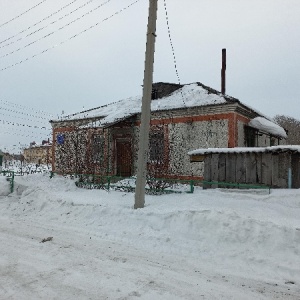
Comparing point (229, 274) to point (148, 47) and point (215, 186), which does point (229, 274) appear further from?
point (148, 47)

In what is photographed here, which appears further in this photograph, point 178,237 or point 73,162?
point 73,162

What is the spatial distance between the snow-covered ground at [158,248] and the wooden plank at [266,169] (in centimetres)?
60

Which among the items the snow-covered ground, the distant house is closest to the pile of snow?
the distant house

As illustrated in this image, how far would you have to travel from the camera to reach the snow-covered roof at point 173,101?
16.1 m

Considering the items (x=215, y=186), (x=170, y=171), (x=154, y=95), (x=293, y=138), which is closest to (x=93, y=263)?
(x=215, y=186)

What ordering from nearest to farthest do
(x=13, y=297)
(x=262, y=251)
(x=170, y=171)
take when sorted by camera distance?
(x=13, y=297), (x=262, y=251), (x=170, y=171)

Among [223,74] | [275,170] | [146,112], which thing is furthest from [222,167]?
[223,74]

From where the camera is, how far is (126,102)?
72.8ft

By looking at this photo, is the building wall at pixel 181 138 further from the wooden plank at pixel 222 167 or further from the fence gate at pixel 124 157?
the wooden plank at pixel 222 167

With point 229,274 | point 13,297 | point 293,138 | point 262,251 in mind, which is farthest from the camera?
point 293,138

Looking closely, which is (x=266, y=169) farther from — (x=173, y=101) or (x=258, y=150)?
(x=173, y=101)

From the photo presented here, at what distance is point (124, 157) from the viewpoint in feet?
63.0

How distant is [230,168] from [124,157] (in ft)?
33.9

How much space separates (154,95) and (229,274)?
16763 millimetres
